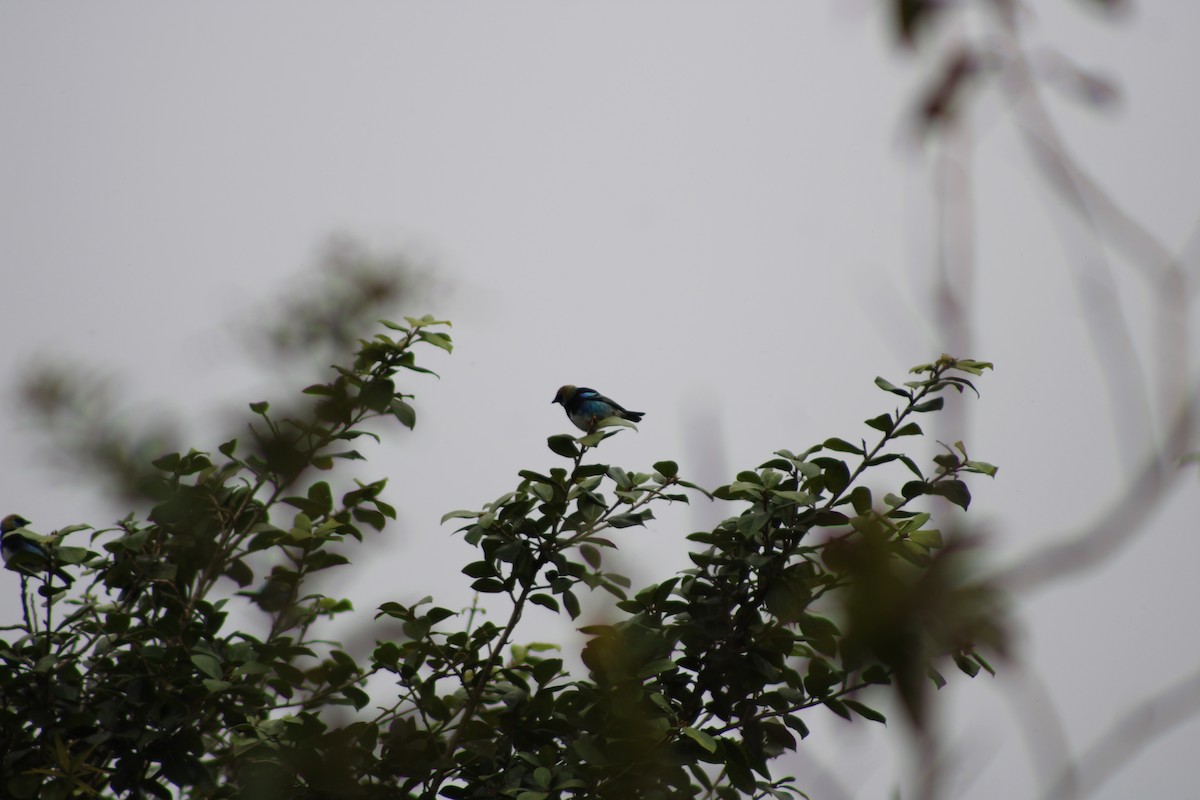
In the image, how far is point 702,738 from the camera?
8.15 ft

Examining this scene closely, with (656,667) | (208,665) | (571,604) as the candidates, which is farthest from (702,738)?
(208,665)

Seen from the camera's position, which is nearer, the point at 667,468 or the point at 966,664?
the point at 966,664

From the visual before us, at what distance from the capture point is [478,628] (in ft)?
9.68

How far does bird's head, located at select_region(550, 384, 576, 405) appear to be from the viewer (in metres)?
3.71

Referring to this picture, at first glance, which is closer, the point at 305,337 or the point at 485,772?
the point at 485,772

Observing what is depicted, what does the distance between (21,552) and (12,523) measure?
0.40 ft

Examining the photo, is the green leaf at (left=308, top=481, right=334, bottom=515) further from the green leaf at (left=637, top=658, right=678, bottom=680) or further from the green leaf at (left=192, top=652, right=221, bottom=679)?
the green leaf at (left=637, top=658, right=678, bottom=680)

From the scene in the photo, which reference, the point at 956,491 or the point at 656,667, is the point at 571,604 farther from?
the point at 956,491

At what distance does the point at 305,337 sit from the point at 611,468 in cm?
193

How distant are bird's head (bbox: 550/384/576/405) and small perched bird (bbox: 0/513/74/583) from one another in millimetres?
1718

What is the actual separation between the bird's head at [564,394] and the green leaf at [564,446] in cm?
76

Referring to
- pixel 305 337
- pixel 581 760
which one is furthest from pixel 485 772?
pixel 305 337

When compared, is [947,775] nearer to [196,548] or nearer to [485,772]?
[485,772]

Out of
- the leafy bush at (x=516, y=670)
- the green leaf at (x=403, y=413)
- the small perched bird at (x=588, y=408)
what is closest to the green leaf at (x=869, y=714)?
the leafy bush at (x=516, y=670)
